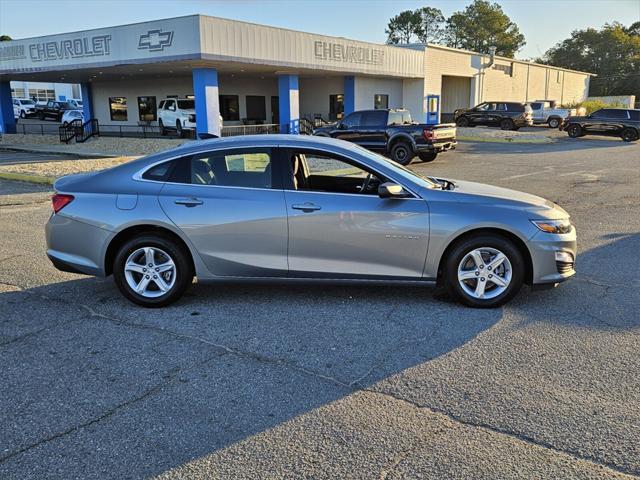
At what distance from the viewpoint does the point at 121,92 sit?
36.5 meters

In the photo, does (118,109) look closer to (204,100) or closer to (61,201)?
(204,100)

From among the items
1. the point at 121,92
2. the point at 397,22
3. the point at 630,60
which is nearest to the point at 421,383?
the point at 121,92

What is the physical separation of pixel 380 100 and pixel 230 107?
9382mm

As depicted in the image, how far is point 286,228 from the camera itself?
512 centimetres

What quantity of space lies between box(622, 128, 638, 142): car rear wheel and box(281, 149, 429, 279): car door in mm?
29805

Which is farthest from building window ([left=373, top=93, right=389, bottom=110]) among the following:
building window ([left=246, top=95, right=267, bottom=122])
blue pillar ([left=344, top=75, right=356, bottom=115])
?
building window ([left=246, top=95, right=267, bottom=122])

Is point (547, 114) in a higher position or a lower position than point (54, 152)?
higher

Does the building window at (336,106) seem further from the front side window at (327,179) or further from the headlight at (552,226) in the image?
the headlight at (552,226)

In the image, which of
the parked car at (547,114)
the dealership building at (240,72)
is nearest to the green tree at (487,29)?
the dealership building at (240,72)

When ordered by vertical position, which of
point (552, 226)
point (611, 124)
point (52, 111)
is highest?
point (52, 111)

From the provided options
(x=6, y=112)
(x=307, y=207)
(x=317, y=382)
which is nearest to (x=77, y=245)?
(x=307, y=207)

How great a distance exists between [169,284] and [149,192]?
0.88 meters

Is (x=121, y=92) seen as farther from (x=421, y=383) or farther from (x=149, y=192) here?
(x=421, y=383)

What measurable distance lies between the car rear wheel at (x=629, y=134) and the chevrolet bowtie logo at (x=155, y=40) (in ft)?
77.9
